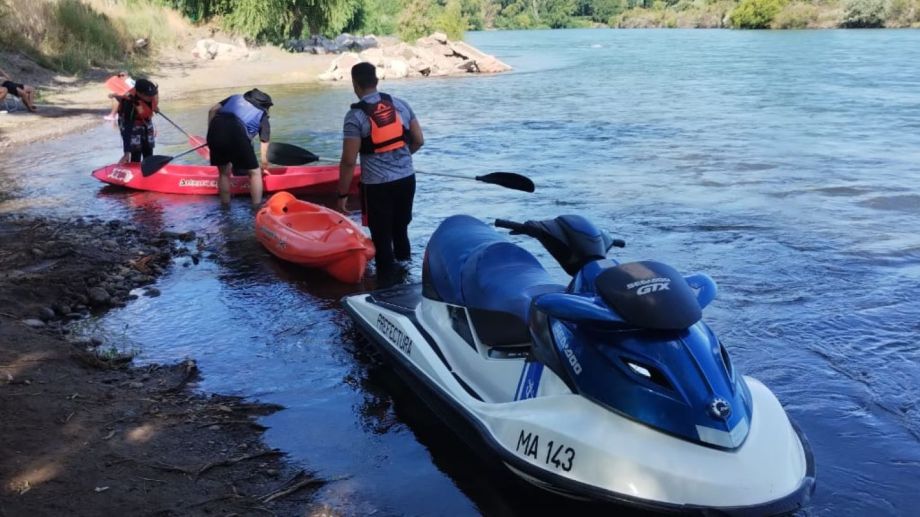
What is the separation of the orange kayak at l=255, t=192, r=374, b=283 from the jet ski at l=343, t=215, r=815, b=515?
349 cm

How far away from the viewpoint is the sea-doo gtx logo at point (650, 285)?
3.11m

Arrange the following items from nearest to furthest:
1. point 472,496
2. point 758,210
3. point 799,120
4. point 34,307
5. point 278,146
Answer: point 472,496, point 34,307, point 278,146, point 758,210, point 799,120

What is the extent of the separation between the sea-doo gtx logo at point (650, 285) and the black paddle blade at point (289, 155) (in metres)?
5.85

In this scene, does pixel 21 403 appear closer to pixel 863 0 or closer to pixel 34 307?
pixel 34 307

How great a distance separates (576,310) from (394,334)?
1.86 metres

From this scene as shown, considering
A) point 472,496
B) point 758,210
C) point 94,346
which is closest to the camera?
point 472,496

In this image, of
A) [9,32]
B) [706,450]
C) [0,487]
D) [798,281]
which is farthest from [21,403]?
[9,32]

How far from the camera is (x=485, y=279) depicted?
165 inches

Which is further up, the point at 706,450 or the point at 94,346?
the point at 706,450

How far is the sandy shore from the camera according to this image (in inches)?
677

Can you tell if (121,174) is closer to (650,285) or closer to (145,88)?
(145,88)

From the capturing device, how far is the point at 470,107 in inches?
880

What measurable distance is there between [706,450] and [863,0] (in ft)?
193

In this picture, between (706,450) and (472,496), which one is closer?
(706,450)
